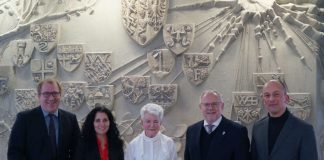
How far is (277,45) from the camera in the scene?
13.1ft

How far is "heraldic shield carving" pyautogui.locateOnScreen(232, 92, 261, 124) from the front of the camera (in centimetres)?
398

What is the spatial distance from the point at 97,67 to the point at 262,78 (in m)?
1.64

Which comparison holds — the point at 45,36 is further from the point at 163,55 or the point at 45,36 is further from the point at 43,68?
the point at 163,55

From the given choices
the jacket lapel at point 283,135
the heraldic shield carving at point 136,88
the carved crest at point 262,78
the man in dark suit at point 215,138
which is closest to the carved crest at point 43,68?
the heraldic shield carving at point 136,88

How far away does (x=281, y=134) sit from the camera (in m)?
2.71

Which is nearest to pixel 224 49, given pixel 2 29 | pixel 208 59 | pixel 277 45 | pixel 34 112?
pixel 208 59

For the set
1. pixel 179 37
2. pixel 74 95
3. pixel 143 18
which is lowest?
pixel 74 95

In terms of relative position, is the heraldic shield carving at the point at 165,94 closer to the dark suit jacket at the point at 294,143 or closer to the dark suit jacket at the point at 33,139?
the dark suit jacket at the point at 33,139

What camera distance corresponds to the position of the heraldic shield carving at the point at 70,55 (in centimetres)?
455

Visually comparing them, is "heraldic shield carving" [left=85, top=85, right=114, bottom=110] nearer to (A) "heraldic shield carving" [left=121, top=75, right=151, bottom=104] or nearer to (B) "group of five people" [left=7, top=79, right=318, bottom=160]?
(A) "heraldic shield carving" [left=121, top=75, right=151, bottom=104]

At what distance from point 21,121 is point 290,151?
1.76m

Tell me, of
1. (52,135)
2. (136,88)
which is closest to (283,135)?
(52,135)

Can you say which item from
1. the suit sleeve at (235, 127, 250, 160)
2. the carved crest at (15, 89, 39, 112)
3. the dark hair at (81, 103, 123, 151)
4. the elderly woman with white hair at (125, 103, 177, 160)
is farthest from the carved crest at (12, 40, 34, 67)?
the suit sleeve at (235, 127, 250, 160)

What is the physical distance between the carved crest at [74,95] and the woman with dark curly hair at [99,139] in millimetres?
1479
